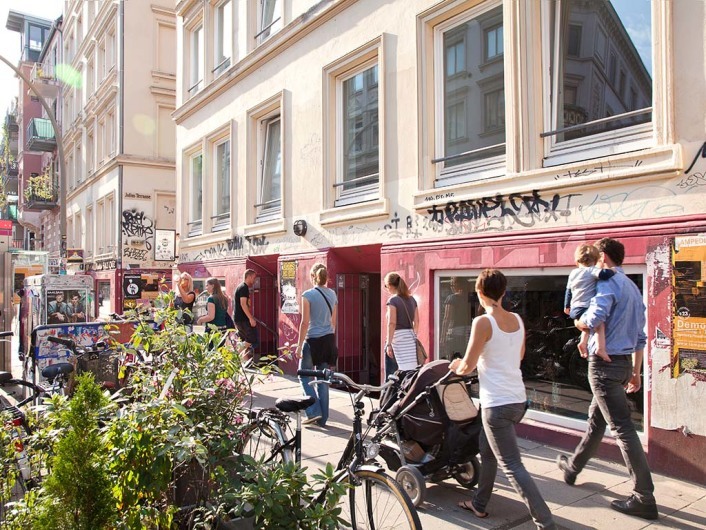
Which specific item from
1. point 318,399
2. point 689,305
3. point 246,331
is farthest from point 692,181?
point 246,331

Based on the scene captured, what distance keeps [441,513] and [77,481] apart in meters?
2.71

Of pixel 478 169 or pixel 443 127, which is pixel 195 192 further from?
pixel 478 169

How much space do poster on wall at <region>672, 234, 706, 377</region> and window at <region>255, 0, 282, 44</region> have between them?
8865 mm

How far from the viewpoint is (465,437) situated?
4.09m

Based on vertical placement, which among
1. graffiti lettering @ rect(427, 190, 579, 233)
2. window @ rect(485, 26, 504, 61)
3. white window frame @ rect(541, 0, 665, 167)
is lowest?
graffiti lettering @ rect(427, 190, 579, 233)

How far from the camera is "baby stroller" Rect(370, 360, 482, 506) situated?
4.08 meters

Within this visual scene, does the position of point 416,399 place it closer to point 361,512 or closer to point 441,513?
point 441,513

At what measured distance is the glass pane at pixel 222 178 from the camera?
43.9 feet

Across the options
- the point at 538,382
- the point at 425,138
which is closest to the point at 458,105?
the point at 425,138

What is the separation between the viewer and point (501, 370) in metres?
3.65

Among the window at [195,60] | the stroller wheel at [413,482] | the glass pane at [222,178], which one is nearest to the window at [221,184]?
the glass pane at [222,178]

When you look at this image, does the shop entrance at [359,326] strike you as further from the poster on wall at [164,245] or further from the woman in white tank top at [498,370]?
the poster on wall at [164,245]

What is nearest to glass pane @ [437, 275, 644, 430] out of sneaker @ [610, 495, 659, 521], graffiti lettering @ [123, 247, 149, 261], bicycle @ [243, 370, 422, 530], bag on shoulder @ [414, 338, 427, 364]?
bag on shoulder @ [414, 338, 427, 364]

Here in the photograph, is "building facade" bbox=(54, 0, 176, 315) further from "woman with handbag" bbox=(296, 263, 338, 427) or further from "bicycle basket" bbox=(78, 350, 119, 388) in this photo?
"woman with handbag" bbox=(296, 263, 338, 427)
